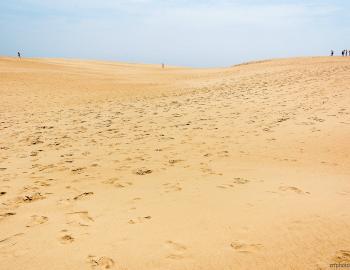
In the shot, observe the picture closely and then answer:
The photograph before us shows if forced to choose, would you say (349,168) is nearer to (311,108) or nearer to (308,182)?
(308,182)

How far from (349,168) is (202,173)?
109 inches

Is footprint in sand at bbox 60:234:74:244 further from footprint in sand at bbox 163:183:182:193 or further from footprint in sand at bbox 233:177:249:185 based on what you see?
footprint in sand at bbox 233:177:249:185

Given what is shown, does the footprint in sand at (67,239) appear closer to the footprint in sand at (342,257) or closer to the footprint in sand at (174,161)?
the footprint in sand at (342,257)

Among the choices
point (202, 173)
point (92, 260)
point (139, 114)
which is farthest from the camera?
point (139, 114)

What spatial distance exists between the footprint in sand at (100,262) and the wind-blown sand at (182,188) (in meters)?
0.01

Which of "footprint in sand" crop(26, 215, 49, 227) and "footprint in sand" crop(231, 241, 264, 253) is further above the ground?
"footprint in sand" crop(231, 241, 264, 253)

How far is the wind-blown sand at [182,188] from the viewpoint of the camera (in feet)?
12.0

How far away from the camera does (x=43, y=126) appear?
450 inches

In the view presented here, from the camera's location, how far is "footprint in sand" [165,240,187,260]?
358cm

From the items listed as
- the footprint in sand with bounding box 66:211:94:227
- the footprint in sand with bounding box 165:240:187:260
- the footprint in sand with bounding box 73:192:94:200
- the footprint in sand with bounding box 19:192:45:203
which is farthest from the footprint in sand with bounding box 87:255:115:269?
the footprint in sand with bounding box 19:192:45:203

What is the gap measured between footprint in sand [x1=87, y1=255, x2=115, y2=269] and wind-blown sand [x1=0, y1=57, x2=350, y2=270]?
0.04 ft

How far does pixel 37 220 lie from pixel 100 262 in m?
1.52

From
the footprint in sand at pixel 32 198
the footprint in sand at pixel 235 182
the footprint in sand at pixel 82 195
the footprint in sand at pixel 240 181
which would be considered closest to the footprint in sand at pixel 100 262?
the footprint in sand at pixel 82 195

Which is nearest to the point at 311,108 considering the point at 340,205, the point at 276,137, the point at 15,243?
the point at 276,137
